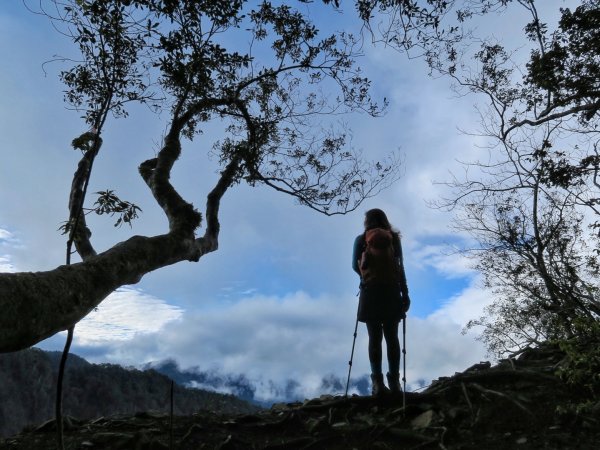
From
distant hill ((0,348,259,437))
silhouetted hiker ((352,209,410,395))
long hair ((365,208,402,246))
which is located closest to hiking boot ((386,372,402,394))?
silhouetted hiker ((352,209,410,395))

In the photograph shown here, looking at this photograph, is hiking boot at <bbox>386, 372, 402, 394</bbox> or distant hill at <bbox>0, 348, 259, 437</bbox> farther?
distant hill at <bbox>0, 348, 259, 437</bbox>

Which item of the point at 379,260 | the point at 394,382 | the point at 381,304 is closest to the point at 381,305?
the point at 381,304

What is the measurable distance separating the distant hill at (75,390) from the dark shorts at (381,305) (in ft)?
120

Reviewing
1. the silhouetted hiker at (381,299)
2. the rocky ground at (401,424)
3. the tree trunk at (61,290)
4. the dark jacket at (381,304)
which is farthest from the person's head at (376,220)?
the tree trunk at (61,290)

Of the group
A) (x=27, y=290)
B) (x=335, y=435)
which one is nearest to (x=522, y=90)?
(x=335, y=435)

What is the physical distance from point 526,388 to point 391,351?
2.46 m

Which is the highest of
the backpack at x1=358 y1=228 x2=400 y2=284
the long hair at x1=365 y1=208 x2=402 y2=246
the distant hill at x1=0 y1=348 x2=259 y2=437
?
the long hair at x1=365 y1=208 x2=402 y2=246

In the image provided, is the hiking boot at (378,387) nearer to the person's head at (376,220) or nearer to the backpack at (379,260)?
the backpack at (379,260)

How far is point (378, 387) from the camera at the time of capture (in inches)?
300

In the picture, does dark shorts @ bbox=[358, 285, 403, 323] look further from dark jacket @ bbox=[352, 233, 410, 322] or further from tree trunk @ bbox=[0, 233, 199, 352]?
tree trunk @ bbox=[0, 233, 199, 352]

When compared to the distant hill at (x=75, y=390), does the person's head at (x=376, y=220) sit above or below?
above

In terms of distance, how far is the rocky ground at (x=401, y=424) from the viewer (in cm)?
608

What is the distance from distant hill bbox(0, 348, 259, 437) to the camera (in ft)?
153

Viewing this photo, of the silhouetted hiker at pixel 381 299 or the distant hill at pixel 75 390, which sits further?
the distant hill at pixel 75 390
